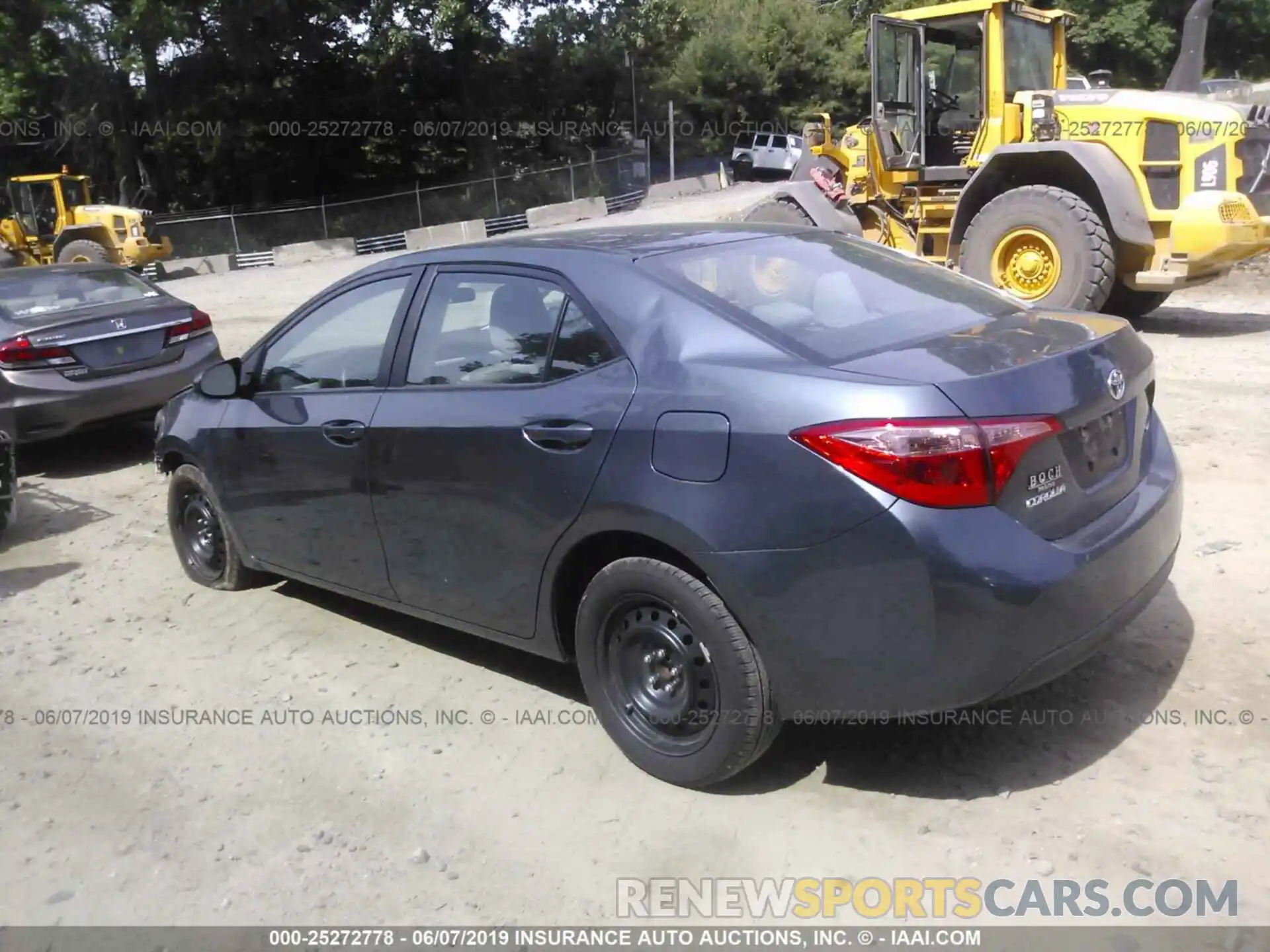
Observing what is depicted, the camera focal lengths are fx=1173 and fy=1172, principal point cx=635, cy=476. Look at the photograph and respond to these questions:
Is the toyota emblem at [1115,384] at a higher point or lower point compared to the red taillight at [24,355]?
higher

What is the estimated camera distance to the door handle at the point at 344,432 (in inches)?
175

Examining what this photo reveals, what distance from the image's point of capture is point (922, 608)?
3109 millimetres

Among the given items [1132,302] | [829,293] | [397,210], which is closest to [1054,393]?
[829,293]

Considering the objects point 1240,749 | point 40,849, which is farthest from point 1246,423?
point 40,849

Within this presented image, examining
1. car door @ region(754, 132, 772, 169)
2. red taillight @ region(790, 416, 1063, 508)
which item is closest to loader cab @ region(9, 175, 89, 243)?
car door @ region(754, 132, 772, 169)

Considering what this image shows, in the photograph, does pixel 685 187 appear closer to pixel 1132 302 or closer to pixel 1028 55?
pixel 1028 55

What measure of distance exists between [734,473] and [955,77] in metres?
9.60

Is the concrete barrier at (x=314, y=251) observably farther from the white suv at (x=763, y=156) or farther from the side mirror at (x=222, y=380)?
the side mirror at (x=222, y=380)

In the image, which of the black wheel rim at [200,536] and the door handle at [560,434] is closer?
the door handle at [560,434]

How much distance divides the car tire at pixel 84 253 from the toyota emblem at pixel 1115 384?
895 inches

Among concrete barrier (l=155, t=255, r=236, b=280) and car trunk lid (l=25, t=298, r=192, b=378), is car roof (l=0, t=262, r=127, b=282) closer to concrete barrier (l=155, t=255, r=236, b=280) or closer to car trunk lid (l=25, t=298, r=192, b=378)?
car trunk lid (l=25, t=298, r=192, b=378)

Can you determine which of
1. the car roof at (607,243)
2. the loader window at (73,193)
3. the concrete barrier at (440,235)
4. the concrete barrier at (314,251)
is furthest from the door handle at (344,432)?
the concrete barrier at (440,235)

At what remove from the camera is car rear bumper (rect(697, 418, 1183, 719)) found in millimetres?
3090

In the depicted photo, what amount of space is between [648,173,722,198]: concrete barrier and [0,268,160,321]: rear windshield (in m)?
28.1
